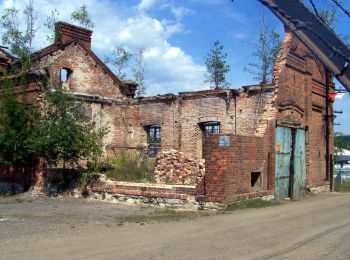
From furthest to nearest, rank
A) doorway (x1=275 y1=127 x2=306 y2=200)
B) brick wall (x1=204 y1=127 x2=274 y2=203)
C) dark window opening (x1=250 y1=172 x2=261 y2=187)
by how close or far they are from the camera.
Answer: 1. doorway (x1=275 y1=127 x2=306 y2=200)
2. dark window opening (x1=250 y1=172 x2=261 y2=187)
3. brick wall (x1=204 y1=127 x2=274 y2=203)

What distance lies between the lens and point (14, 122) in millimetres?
19141

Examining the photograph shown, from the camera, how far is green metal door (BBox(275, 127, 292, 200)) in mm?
17812

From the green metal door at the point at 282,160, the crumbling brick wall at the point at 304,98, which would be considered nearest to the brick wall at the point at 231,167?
the green metal door at the point at 282,160

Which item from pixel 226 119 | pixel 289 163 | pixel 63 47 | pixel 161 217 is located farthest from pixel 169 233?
pixel 63 47

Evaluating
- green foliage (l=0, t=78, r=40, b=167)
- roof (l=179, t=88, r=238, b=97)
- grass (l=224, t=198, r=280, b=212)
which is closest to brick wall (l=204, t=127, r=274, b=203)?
grass (l=224, t=198, r=280, b=212)

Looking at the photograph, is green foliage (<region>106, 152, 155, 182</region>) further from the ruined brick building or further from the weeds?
the weeds

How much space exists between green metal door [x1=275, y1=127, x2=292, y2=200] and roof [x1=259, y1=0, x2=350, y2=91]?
1509cm

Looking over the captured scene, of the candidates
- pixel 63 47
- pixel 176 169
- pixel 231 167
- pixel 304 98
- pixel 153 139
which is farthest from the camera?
pixel 63 47

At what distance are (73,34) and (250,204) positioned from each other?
15.4m

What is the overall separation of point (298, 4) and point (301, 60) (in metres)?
17.8

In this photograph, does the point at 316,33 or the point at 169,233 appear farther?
the point at 169,233

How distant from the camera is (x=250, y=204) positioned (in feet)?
49.8

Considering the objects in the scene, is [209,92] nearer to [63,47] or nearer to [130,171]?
[130,171]

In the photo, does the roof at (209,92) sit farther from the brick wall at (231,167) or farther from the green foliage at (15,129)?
the green foliage at (15,129)
